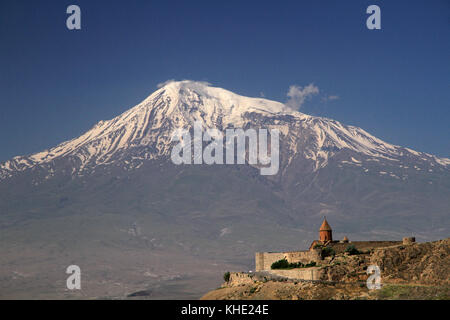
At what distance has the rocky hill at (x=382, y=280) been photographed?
198ft

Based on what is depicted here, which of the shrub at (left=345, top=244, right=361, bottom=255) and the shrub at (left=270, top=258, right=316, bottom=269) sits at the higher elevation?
the shrub at (left=345, top=244, right=361, bottom=255)

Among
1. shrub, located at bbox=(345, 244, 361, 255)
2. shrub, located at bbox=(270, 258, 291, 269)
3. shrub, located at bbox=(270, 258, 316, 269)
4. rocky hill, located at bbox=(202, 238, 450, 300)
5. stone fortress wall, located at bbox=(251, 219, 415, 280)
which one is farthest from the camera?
shrub, located at bbox=(270, 258, 291, 269)

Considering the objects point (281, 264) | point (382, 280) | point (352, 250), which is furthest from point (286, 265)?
point (382, 280)

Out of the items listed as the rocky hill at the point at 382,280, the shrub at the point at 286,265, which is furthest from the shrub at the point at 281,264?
the rocky hill at the point at 382,280

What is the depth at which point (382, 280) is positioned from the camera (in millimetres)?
64500

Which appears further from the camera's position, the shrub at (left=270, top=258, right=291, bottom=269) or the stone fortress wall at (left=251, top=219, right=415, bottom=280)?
the shrub at (left=270, top=258, right=291, bottom=269)

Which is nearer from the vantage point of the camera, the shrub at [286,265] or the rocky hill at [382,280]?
the rocky hill at [382,280]

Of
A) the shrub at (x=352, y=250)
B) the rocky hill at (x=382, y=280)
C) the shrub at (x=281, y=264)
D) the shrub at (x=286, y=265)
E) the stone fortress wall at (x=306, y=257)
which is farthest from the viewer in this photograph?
the shrub at (x=281, y=264)

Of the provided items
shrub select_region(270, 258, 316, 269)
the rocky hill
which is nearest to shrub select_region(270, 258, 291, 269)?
shrub select_region(270, 258, 316, 269)

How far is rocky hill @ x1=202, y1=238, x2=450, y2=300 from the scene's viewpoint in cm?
6038

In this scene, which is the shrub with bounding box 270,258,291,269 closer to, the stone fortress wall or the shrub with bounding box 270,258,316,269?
the shrub with bounding box 270,258,316,269

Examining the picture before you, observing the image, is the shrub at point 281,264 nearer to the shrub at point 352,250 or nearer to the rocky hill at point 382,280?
the rocky hill at point 382,280
